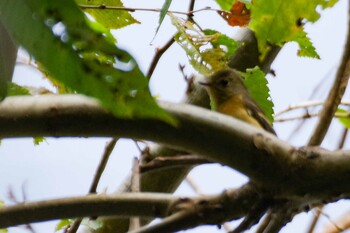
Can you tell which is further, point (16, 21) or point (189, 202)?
point (189, 202)

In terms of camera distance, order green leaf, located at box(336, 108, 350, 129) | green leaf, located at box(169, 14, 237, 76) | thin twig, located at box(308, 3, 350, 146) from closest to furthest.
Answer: thin twig, located at box(308, 3, 350, 146)
green leaf, located at box(169, 14, 237, 76)
green leaf, located at box(336, 108, 350, 129)

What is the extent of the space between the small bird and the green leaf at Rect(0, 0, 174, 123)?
1.20m

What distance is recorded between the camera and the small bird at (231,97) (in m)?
1.86

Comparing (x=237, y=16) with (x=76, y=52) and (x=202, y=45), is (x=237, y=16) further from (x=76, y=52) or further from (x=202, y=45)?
(x=76, y=52)

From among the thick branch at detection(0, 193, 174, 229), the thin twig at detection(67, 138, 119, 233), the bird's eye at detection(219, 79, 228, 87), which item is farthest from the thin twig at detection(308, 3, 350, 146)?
the bird's eye at detection(219, 79, 228, 87)

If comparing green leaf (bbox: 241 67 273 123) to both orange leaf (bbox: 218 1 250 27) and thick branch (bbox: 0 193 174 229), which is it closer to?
orange leaf (bbox: 218 1 250 27)

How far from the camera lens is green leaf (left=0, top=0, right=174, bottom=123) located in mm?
522

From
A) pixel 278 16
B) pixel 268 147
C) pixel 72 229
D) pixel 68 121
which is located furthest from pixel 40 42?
pixel 72 229

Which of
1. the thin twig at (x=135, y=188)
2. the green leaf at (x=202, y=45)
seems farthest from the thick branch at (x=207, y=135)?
the green leaf at (x=202, y=45)

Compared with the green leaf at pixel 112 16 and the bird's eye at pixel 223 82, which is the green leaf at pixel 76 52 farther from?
the bird's eye at pixel 223 82

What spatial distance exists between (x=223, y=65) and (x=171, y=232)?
740 mm

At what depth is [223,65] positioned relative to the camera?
Answer: 152 cm

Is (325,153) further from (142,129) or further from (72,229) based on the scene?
(72,229)

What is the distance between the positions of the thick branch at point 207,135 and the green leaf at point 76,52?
149mm
